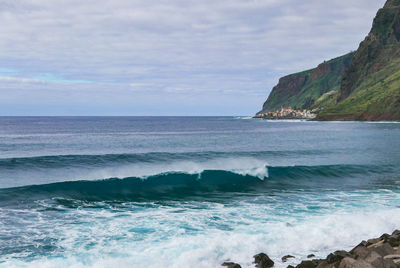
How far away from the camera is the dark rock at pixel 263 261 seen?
42.7 ft

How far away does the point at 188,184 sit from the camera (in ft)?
101

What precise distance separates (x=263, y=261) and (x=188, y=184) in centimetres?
1806

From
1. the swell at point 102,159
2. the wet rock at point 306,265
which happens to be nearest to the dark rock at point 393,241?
the wet rock at point 306,265

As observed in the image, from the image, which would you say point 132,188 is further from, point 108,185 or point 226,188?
point 226,188

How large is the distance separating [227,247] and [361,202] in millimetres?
11504

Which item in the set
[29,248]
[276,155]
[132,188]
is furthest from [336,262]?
[276,155]

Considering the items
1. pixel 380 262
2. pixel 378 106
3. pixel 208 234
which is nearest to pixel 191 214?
pixel 208 234

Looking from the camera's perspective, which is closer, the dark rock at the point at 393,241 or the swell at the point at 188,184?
the dark rock at the point at 393,241

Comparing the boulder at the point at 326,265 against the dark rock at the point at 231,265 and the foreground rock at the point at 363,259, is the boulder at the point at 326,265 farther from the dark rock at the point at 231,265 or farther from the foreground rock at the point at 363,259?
the dark rock at the point at 231,265

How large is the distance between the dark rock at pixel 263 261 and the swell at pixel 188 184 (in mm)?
12389

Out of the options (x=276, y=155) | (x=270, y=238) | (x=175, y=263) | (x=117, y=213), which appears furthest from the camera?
(x=276, y=155)

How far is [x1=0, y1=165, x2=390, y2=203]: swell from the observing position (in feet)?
84.2

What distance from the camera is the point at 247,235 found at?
52.9 ft

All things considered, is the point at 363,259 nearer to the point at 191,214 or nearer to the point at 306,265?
the point at 306,265
